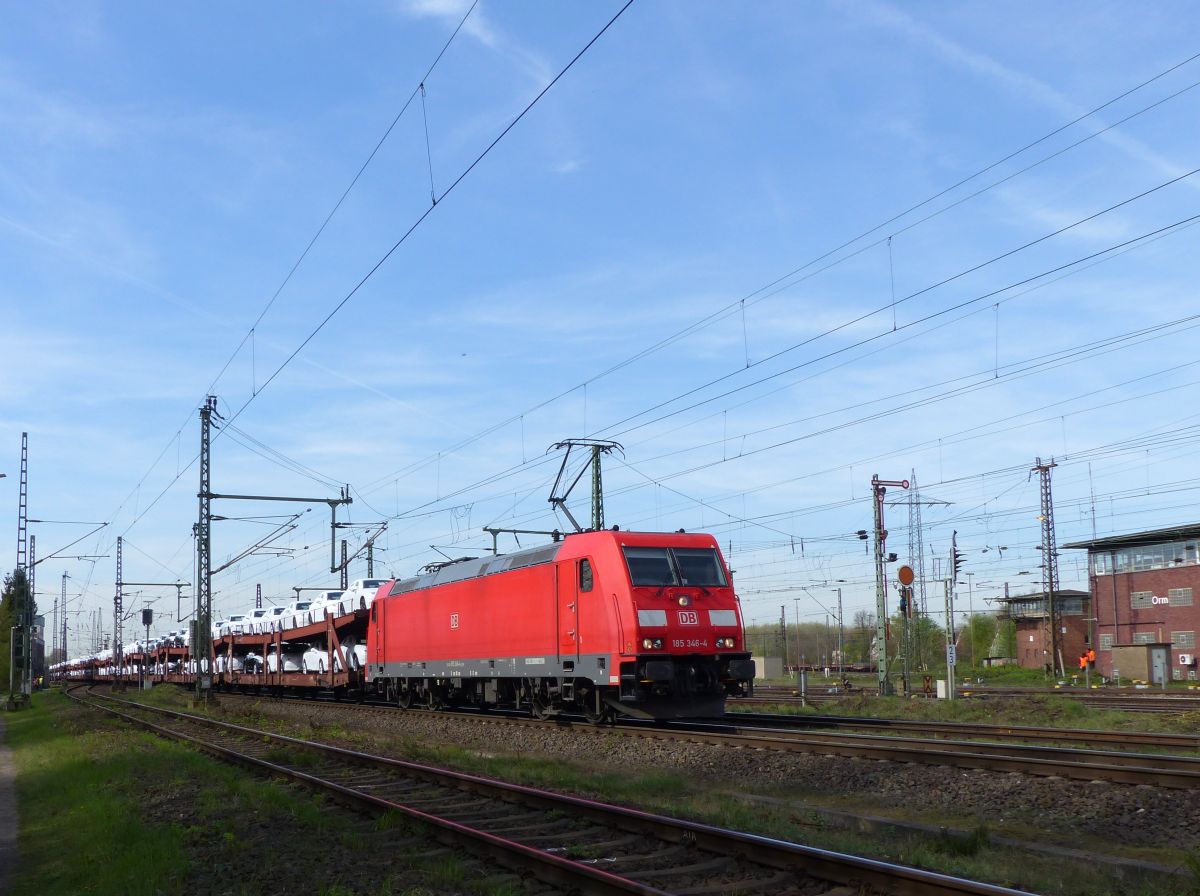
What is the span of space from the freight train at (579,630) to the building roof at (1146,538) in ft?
144

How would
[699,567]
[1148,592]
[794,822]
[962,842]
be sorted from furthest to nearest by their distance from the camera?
[1148,592]
[699,567]
[794,822]
[962,842]

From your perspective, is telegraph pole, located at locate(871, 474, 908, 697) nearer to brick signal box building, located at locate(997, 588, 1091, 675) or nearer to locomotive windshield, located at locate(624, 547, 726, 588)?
locomotive windshield, located at locate(624, 547, 726, 588)

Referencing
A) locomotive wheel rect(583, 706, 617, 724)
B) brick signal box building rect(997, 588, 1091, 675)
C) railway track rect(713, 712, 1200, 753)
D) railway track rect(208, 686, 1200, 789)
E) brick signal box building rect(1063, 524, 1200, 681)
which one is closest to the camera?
railway track rect(208, 686, 1200, 789)

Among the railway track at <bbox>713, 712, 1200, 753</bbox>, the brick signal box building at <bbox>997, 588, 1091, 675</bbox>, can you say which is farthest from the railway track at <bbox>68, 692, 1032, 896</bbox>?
the brick signal box building at <bbox>997, 588, 1091, 675</bbox>

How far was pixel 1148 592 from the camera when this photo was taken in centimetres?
6012

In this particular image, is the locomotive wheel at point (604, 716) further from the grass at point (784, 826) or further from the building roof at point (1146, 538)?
the building roof at point (1146, 538)

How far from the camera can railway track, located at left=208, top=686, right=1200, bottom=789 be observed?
11773 mm

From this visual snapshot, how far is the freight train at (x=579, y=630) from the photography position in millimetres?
19547

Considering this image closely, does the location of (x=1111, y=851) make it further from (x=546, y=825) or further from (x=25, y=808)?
(x=25, y=808)

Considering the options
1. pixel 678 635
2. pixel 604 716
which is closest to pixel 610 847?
pixel 678 635

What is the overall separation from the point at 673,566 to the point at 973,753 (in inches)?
287

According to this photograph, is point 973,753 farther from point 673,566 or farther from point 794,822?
point 673,566

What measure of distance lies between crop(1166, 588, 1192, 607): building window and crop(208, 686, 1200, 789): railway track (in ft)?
151

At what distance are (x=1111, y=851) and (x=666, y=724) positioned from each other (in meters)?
13.4
